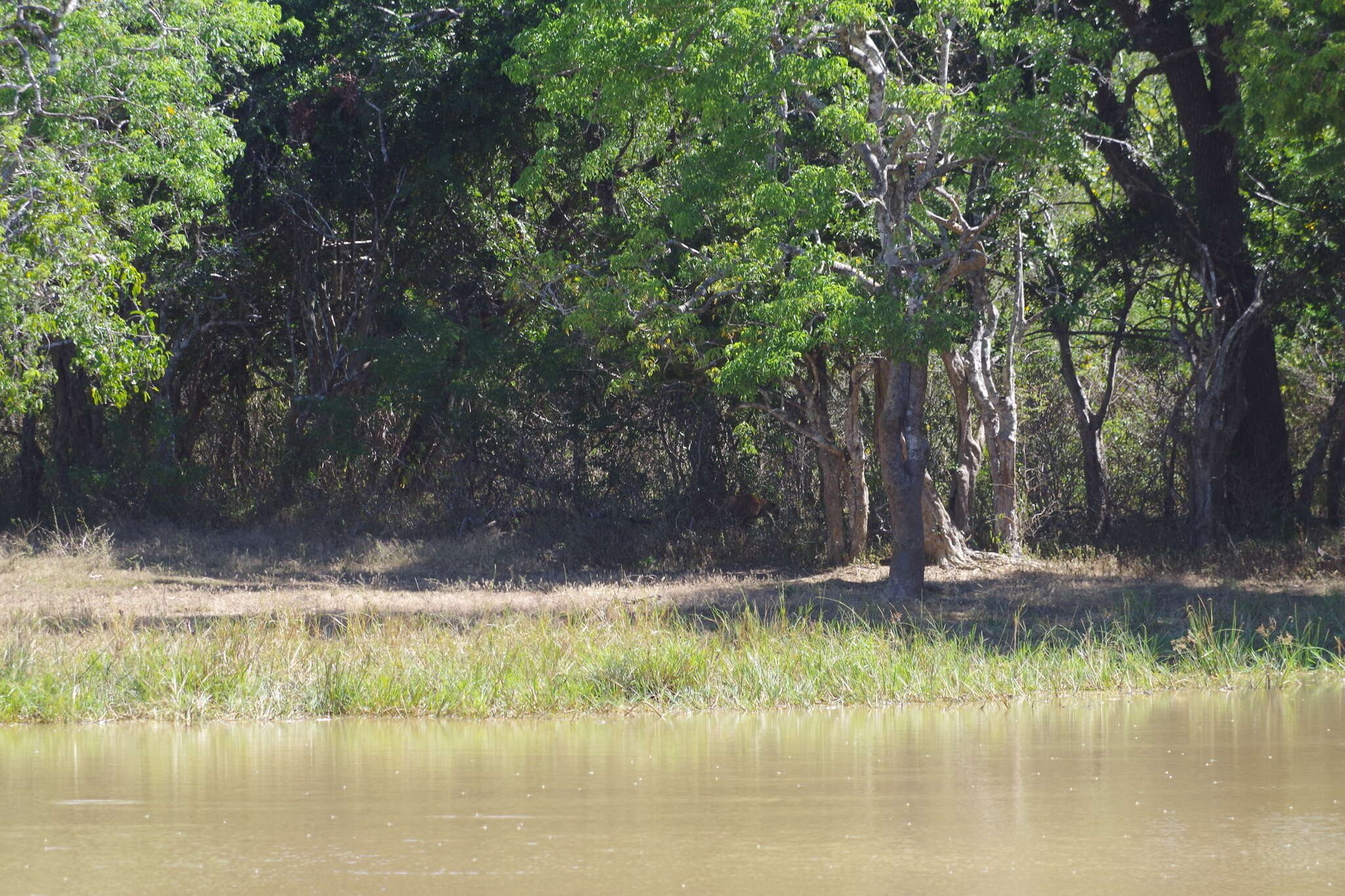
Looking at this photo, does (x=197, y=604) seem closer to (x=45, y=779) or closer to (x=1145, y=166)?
(x=45, y=779)

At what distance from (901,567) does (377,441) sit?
11029mm

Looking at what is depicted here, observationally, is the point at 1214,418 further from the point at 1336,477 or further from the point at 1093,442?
the point at 1336,477

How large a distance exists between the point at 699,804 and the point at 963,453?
1346cm

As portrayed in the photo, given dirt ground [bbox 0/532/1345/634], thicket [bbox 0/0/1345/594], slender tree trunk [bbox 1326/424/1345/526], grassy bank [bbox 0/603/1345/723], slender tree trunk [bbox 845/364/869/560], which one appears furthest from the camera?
slender tree trunk [bbox 1326/424/1345/526]

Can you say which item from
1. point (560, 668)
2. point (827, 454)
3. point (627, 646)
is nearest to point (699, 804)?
point (560, 668)

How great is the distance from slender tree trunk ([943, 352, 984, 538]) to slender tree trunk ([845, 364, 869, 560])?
1258mm

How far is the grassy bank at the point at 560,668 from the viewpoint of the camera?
32.6 ft

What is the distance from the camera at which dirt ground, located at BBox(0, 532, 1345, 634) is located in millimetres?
14461

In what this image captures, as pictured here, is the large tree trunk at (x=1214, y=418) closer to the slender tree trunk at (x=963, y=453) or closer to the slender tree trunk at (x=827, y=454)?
the slender tree trunk at (x=963, y=453)

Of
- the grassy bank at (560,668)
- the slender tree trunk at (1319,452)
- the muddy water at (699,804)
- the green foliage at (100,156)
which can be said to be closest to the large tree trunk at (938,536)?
the slender tree trunk at (1319,452)

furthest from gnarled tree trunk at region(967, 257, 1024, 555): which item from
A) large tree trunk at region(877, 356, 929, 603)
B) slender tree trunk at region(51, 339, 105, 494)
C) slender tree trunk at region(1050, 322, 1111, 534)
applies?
slender tree trunk at region(51, 339, 105, 494)

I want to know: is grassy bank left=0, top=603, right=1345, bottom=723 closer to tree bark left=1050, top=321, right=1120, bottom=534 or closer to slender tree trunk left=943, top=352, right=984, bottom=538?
slender tree trunk left=943, top=352, right=984, bottom=538

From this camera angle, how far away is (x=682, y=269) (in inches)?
664

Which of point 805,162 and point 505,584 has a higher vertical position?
point 805,162
